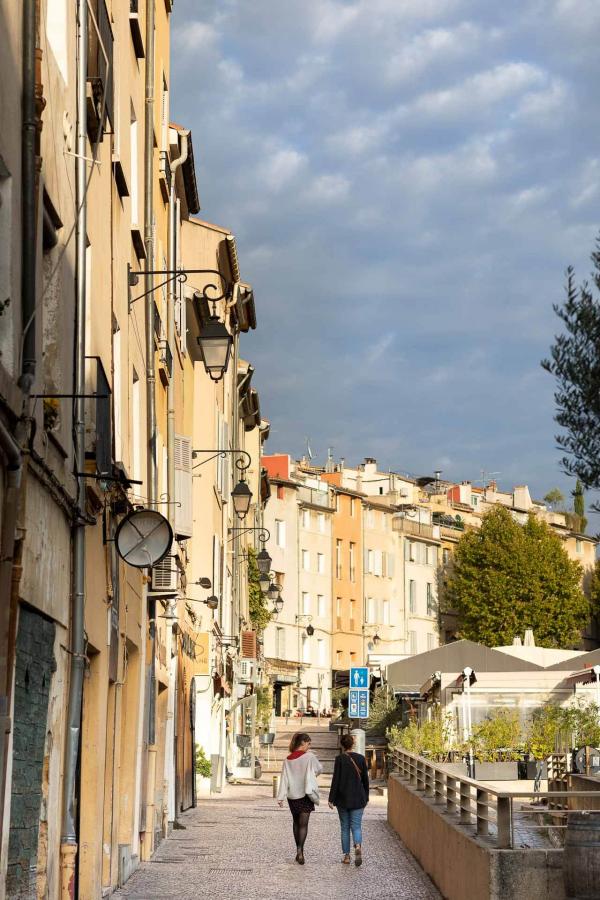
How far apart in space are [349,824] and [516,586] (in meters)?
76.7

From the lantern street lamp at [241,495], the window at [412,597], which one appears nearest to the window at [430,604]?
the window at [412,597]

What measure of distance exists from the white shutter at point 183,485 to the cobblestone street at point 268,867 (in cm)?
472

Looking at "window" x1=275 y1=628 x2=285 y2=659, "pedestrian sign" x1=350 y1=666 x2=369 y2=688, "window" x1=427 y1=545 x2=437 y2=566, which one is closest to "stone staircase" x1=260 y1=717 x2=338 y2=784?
"window" x1=275 y1=628 x2=285 y2=659

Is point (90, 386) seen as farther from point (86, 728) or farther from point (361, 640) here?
point (361, 640)

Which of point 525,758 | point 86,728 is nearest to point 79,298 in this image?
point 86,728

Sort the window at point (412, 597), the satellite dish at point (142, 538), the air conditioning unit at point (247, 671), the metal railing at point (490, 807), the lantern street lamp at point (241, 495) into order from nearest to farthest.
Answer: the metal railing at point (490, 807), the satellite dish at point (142, 538), the lantern street lamp at point (241, 495), the air conditioning unit at point (247, 671), the window at point (412, 597)

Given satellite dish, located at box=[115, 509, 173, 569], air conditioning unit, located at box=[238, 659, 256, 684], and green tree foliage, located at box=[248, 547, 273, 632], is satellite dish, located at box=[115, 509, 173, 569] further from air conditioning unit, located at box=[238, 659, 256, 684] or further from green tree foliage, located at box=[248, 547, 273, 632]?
green tree foliage, located at box=[248, 547, 273, 632]

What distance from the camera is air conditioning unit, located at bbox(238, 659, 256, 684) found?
50031 millimetres

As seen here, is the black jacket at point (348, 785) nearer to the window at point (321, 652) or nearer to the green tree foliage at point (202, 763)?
the green tree foliage at point (202, 763)

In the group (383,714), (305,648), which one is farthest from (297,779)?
(305,648)

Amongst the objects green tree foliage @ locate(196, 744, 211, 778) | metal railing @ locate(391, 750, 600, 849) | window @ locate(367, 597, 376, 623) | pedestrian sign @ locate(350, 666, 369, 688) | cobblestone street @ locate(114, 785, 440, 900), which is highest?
window @ locate(367, 597, 376, 623)

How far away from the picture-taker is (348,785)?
17922 millimetres

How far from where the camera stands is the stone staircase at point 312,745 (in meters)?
51.2

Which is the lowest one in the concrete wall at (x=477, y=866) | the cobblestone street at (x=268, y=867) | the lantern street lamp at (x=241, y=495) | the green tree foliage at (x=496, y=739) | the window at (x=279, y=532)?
the cobblestone street at (x=268, y=867)
